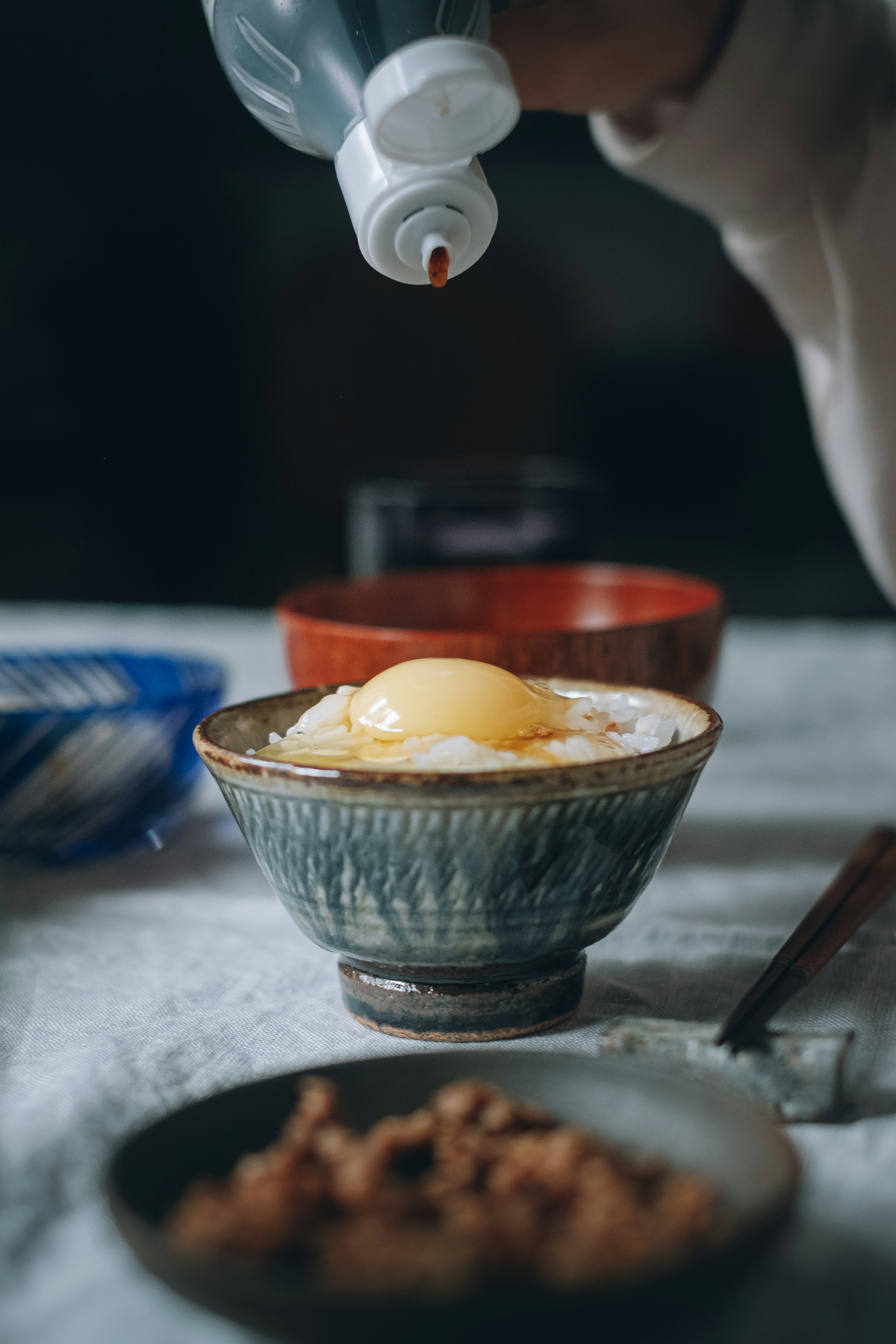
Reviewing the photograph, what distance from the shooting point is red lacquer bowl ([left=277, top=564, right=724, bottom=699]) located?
Result: 2.10 ft

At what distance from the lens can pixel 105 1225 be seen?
349mm

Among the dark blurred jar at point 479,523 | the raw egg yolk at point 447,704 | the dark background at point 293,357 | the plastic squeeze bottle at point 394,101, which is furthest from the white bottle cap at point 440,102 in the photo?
the dark background at point 293,357

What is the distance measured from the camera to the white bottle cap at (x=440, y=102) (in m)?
0.45

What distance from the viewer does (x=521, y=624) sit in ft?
2.91

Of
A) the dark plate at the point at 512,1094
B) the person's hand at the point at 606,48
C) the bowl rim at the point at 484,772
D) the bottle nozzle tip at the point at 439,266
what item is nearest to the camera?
the dark plate at the point at 512,1094

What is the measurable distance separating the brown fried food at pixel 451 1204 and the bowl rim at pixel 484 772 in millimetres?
103

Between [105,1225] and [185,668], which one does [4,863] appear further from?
[105,1225]

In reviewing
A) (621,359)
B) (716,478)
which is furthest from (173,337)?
(716,478)

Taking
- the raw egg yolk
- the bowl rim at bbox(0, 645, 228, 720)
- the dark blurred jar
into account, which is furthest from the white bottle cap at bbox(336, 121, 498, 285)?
the dark blurred jar

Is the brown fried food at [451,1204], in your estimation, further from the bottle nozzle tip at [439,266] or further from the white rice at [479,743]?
the bottle nozzle tip at [439,266]

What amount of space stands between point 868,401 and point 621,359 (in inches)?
50.2

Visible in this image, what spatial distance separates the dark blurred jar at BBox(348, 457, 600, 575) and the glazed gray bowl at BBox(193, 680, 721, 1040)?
467mm

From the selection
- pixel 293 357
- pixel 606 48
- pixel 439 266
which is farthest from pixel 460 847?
pixel 293 357

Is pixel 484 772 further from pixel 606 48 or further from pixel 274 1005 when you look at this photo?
pixel 606 48
